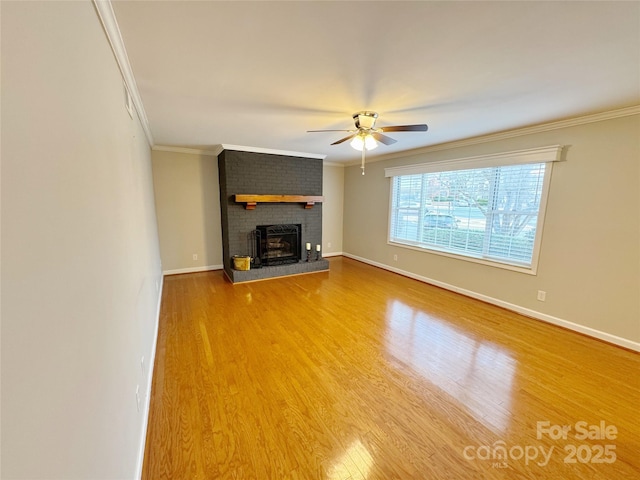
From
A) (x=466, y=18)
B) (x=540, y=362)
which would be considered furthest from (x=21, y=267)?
(x=540, y=362)

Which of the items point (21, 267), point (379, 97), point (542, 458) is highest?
point (379, 97)

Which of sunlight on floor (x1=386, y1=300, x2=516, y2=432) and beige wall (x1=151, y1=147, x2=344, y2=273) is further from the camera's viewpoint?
beige wall (x1=151, y1=147, x2=344, y2=273)

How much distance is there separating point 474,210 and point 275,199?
3.16 metres

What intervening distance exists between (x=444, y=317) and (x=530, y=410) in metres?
1.43

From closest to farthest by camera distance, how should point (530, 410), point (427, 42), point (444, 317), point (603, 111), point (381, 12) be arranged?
point (381, 12)
point (427, 42)
point (530, 410)
point (603, 111)
point (444, 317)

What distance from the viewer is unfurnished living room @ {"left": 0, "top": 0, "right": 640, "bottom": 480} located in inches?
25.2

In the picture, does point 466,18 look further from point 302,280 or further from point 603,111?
point 302,280

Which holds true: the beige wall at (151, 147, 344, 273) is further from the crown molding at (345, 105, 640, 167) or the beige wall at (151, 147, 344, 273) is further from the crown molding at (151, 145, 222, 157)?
the crown molding at (345, 105, 640, 167)

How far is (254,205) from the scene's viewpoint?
179 inches

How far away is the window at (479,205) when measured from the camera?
3.19 m

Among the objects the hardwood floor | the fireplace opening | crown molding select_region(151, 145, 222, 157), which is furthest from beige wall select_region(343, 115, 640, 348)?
crown molding select_region(151, 145, 222, 157)

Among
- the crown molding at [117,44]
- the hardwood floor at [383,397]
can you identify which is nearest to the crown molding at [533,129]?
the hardwood floor at [383,397]

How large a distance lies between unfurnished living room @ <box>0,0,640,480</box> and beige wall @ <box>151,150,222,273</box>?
27.3 inches

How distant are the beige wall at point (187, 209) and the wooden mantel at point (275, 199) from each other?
3.03ft
